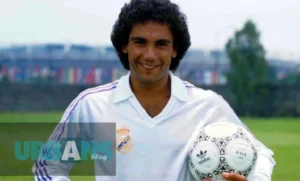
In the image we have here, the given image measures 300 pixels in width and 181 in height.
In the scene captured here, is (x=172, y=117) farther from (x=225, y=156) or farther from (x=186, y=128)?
(x=225, y=156)

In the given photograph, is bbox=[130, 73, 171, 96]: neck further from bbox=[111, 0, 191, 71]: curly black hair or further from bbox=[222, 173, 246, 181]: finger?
bbox=[222, 173, 246, 181]: finger

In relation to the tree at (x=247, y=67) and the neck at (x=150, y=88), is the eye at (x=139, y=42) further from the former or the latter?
the tree at (x=247, y=67)

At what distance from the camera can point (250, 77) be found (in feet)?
126

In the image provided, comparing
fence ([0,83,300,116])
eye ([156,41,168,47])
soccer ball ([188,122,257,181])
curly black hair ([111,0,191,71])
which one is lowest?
fence ([0,83,300,116])

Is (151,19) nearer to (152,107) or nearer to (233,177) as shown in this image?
(152,107)

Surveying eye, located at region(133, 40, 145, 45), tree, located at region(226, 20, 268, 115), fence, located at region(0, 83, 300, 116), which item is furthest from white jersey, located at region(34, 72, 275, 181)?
tree, located at region(226, 20, 268, 115)

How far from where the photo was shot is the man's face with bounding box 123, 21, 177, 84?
3.06 m

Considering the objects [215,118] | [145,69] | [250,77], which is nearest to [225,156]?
[215,118]

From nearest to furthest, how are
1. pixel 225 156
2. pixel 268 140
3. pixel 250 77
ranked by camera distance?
pixel 225 156, pixel 268 140, pixel 250 77

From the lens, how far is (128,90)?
3.19 m

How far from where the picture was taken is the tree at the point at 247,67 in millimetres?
35344

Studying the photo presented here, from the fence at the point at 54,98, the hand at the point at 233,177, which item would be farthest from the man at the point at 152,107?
the fence at the point at 54,98

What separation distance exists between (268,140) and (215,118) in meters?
14.2

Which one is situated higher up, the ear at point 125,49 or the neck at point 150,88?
the ear at point 125,49
